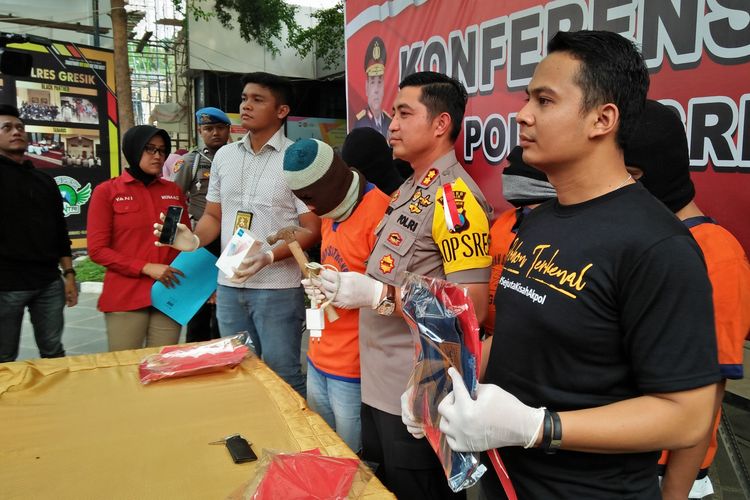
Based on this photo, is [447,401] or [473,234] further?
[473,234]

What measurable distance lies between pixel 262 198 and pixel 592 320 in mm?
1896

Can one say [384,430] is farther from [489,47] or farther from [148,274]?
[489,47]

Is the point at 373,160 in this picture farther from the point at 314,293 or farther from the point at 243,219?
the point at 314,293

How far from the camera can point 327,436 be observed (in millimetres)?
1369

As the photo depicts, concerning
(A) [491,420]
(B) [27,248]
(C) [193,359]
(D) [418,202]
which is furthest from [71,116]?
(A) [491,420]

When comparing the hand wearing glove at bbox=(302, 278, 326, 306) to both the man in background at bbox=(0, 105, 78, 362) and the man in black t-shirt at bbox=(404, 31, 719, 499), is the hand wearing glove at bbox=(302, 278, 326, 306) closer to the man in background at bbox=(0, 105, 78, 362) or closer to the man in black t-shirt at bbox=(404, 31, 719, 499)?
the man in black t-shirt at bbox=(404, 31, 719, 499)

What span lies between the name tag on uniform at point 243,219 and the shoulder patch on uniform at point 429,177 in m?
1.16

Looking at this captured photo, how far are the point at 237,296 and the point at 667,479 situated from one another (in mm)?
1869

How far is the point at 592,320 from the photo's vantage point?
0.90m

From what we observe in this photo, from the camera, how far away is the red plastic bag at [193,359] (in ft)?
5.76

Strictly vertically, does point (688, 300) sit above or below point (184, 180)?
below

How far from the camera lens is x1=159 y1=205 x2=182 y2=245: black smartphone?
7.80ft

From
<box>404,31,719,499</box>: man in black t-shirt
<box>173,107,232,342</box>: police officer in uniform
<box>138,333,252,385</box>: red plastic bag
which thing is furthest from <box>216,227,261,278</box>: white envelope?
<box>173,107,232,342</box>: police officer in uniform

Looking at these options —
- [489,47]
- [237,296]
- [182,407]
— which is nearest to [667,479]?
[182,407]
